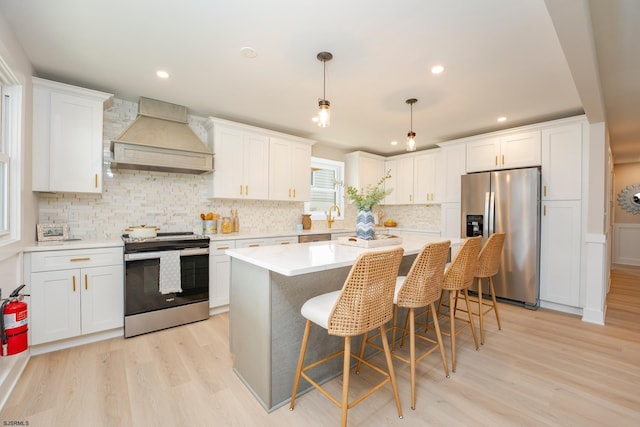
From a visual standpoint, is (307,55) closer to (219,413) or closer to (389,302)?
(389,302)

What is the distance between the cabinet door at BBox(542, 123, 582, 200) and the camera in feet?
11.0

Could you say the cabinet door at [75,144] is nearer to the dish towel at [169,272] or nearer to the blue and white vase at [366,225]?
the dish towel at [169,272]

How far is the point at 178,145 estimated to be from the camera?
3195 millimetres

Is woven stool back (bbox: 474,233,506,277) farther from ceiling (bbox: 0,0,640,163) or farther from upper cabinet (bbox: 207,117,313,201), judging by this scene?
upper cabinet (bbox: 207,117,313,201)

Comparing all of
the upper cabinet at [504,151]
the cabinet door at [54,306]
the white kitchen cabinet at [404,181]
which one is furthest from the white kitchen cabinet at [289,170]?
the upper cabinet at [504,151]

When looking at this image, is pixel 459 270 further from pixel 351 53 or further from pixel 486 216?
pixel 486 216

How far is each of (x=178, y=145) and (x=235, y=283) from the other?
193 cm

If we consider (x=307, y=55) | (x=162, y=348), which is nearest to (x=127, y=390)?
(x=162, y=348)

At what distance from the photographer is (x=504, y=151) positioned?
390 cm

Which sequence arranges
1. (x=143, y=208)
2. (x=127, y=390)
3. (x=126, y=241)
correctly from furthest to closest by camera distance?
1. (x=143, y=208)
2. (x=126, y=241)
3. (x=127, y=390)

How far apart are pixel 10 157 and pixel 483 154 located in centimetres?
509

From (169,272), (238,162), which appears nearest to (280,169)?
(238,162)

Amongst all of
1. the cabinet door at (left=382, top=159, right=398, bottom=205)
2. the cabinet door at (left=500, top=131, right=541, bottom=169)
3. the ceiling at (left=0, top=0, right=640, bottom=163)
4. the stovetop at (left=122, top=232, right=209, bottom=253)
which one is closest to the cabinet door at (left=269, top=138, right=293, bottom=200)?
the ceiling at (left=0, top=0, right=640, bottom=163)

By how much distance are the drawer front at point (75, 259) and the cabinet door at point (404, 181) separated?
4.40 meters
